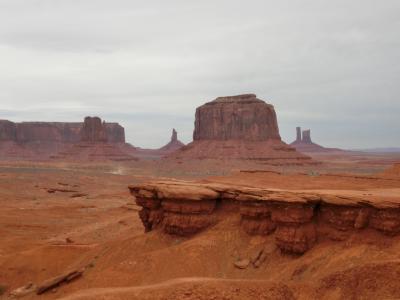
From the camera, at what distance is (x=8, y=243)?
26.7m

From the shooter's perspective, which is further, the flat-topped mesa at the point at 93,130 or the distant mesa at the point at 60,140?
the flat-topped mesa at the point at 93,130

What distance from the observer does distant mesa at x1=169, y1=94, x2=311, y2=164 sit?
102812mm

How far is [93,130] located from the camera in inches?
5133

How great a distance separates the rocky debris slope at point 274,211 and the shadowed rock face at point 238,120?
8951 cm

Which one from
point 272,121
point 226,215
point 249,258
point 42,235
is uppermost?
point 272,121

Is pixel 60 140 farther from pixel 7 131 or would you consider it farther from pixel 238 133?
pixel 238 133

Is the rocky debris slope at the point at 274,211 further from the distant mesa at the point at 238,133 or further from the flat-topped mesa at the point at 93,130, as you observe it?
the flat-topped mesa at the point at 93,130

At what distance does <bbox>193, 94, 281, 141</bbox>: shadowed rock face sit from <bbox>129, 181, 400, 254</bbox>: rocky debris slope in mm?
89515

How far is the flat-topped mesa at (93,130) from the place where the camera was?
12975 centimetres

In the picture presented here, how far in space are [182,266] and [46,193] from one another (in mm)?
45967

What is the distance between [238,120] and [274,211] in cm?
9453

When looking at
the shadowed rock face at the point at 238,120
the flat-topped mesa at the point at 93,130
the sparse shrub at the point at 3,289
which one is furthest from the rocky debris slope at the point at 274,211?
the flat-topped mesa at the point at 93,130

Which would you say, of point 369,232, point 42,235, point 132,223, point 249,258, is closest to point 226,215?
point 249,258

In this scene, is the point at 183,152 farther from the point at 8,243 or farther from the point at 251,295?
the point at 251,295
